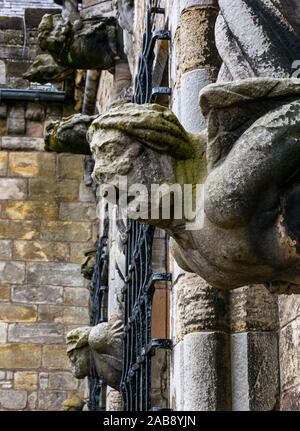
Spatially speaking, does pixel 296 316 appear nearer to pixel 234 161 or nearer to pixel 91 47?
pixel 234 161

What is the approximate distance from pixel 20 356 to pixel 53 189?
1456mm

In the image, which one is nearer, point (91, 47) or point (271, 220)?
point (271, 220)

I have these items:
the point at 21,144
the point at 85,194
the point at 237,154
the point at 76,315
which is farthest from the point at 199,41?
the point at 21,144

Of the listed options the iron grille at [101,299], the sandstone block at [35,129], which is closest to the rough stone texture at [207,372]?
the iron grille at [101,299]

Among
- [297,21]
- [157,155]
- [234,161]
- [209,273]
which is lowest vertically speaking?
[209,273]

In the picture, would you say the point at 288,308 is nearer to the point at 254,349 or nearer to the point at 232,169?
the point at 254,349

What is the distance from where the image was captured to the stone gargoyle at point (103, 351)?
4.38 meters

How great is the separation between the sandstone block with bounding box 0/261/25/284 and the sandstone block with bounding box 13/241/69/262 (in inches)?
2.6

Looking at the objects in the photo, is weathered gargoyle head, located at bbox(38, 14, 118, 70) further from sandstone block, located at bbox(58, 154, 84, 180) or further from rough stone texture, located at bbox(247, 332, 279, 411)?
rough stone texture, located at bbox(247, 332, 279, 411)

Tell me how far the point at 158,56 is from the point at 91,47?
180cm

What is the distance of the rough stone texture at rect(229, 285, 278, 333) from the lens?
2.53 meters

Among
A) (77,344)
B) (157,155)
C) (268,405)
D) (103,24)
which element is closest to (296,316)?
(268,405)

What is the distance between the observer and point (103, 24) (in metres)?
5.23

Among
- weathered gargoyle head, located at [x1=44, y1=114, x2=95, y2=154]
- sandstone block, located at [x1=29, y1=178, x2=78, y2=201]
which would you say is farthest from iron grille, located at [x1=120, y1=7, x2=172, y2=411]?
sandstone block, located at [x1=29, y1=178, x2=78, y2=201]
